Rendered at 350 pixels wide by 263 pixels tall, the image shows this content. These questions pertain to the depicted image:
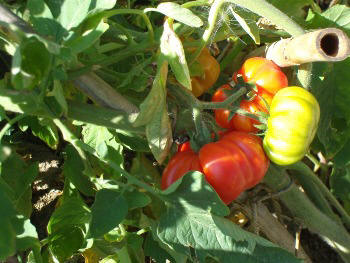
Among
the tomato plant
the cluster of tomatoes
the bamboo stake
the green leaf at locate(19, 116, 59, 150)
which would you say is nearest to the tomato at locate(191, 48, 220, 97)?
the tomato plant

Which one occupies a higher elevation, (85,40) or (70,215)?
(85,40)

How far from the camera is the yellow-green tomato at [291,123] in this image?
36.4 inches

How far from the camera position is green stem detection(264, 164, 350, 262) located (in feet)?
3.84

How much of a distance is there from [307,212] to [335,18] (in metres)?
0.47

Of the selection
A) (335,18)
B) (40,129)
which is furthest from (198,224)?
(335,18)

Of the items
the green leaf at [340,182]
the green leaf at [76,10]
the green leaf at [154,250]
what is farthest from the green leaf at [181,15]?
the green leaf at [340,182]

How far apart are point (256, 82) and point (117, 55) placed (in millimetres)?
293

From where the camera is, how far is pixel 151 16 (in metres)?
1.23

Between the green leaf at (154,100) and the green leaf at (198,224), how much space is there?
0.40ft

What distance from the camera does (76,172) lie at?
1055 millimetres

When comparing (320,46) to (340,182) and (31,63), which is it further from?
(340,182)

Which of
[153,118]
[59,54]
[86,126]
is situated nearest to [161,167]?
[86,126]

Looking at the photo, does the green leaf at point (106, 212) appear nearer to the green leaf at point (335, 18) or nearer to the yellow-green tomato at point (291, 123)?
the yellow-green tomato at point (291, 123)

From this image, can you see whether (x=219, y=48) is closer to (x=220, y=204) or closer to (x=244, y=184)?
(x=244, y=184)
